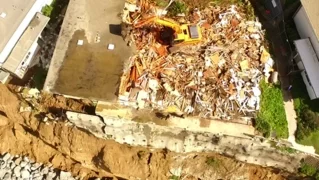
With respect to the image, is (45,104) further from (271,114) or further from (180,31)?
(271,114)

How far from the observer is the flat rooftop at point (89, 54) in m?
26.5

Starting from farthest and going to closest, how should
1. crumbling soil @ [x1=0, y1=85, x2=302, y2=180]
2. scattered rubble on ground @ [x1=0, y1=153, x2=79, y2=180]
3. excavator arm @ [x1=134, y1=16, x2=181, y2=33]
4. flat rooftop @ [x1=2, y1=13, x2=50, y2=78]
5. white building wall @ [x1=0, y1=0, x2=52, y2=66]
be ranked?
scattered rubble on ground @ [x1=0, y1=153, x2=79, y2=180] → flat rooftop @ [x1=2, y1=13, x2=50, y2=78] → white building wall @ [x1=0, y1=0, x2=52, y2=66] → crumbling soil @ [x1=0, y1=85, x2=302, y2=180] → excavator arm @ [x1=134, y1=16, x2=181, y2=33]

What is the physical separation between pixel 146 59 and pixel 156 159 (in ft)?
20.4

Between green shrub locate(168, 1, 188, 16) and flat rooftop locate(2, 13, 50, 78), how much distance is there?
804 centimetres

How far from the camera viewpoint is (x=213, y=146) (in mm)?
26469

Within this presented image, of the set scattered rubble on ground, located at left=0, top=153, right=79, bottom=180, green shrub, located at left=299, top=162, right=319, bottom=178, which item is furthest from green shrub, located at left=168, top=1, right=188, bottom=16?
scattered rubble on ground, located at left=0, top=153, right=79, bottom=180

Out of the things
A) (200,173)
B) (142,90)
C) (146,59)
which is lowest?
(200,173)

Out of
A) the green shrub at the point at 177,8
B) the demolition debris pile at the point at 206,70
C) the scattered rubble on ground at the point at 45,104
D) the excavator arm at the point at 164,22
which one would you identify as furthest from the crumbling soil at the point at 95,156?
the green shrub at the point at 177,8

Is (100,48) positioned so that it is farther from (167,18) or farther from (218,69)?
(218,69)

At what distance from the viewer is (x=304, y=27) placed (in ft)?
87.0

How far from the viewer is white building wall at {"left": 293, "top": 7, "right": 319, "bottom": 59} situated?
83.0 ft

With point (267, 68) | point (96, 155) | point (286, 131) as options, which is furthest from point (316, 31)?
point (96, 155)

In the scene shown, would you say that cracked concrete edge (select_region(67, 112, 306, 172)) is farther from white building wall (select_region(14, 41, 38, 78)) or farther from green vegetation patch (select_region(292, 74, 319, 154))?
white building wall (select_region(14, 41, 38, 78))

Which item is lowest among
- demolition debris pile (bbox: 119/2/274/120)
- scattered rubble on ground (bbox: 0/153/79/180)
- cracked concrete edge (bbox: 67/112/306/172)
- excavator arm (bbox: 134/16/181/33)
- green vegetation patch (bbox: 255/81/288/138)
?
scattered rubble on ground (bbox: 0/153/79/180)
